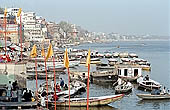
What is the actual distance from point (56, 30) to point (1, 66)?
138996 millimetres

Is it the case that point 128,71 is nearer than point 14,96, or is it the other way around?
point 14,96

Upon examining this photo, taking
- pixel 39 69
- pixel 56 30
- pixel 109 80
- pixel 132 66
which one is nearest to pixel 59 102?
pixel 109 80

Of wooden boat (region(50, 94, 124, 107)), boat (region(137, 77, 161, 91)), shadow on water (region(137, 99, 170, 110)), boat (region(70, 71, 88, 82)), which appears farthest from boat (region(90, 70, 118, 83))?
wooden boat (region(50, 94, 124, 107))

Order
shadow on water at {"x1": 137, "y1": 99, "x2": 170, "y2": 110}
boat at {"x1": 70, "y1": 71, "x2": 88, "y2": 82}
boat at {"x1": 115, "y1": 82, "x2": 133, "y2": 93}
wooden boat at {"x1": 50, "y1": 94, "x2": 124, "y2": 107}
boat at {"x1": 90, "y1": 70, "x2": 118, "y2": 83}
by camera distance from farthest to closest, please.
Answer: boat at {"x1": 70, "y1": 71, "x2": 88, "y2": 82}, boat at {"x1": 90, "y1": 70, "x2": 118, "y2": 83}, boat at {"x1": 115, "y1": 82, "x2": 133, "y2": 93}, shadow on water at {"x1": 137, "y1": 99, "x2": 170, "y2": 110}, wooden boat at {"x1": 50, "y1": 94, "x2": 124, "y2": 107}

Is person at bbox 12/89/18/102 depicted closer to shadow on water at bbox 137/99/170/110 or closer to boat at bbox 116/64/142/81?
shadow on water at bbox 137/99/170/110

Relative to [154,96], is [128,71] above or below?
above

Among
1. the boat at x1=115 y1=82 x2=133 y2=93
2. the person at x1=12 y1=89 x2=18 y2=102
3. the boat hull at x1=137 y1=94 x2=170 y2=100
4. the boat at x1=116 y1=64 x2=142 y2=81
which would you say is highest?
the person at x1=12 y1=89 x2=18 y2=102

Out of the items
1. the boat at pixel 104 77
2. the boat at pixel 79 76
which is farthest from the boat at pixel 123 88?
the boat at pixel 79 76

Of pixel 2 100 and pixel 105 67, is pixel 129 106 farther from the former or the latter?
pixel 105 67

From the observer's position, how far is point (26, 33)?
343ft

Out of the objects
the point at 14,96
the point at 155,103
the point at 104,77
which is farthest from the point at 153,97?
the point at 14,96

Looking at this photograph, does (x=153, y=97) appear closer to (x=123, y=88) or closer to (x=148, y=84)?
(x=123, y=88)

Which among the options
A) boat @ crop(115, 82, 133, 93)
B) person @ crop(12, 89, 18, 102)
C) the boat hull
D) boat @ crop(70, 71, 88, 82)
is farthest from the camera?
boat @ crop(70, 71, 88, 82)

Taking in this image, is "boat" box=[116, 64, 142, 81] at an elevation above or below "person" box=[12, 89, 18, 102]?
below
